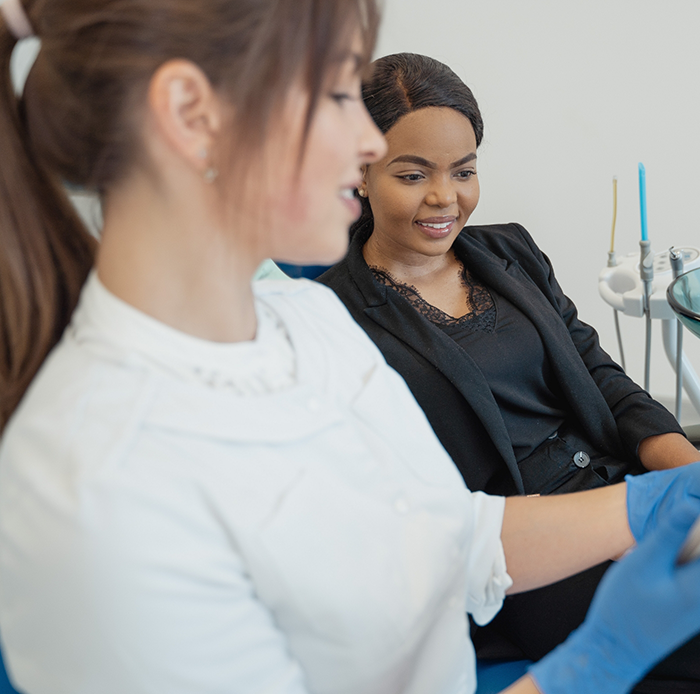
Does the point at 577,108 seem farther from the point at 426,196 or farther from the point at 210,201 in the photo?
the point at 210,201

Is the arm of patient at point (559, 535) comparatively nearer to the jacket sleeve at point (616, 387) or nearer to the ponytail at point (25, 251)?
the jacket sleeve at point (616, 387)

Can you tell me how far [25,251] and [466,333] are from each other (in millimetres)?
783

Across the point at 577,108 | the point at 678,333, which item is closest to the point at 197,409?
the point at 678,333

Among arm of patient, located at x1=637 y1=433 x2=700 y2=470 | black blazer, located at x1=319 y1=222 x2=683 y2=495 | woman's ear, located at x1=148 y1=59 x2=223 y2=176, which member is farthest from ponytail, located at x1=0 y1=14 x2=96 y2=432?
arm of patient, located at x1=637 y1=433 x2=700 y2=470

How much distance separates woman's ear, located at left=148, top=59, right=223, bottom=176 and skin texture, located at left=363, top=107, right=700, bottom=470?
2.28 ft

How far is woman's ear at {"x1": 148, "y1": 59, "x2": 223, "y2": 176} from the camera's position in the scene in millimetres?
488

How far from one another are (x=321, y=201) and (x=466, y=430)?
0.64 meters

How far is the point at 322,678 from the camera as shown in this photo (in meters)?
0.59

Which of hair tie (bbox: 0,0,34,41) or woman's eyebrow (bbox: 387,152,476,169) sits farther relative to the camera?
woman's eyebrow (bbox: 387,152,476,169)

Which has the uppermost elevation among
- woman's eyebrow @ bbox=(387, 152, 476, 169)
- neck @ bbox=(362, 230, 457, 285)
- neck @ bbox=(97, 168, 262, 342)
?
woman's eyebrow @ bbox=(387, 152, 476, 169)

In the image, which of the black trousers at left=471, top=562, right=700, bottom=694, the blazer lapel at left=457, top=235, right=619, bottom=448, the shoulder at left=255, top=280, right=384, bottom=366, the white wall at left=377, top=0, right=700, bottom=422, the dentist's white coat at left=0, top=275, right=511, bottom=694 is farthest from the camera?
the white wall at left=377, top=0, right=700, bottom=422

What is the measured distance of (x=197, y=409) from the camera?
54cm

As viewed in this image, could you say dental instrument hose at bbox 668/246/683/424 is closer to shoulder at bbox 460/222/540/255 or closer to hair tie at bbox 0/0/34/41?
shoulder at bbox 460/222/540/255

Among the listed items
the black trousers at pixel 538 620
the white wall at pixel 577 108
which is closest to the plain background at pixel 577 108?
the white wall at pixel 577 108
